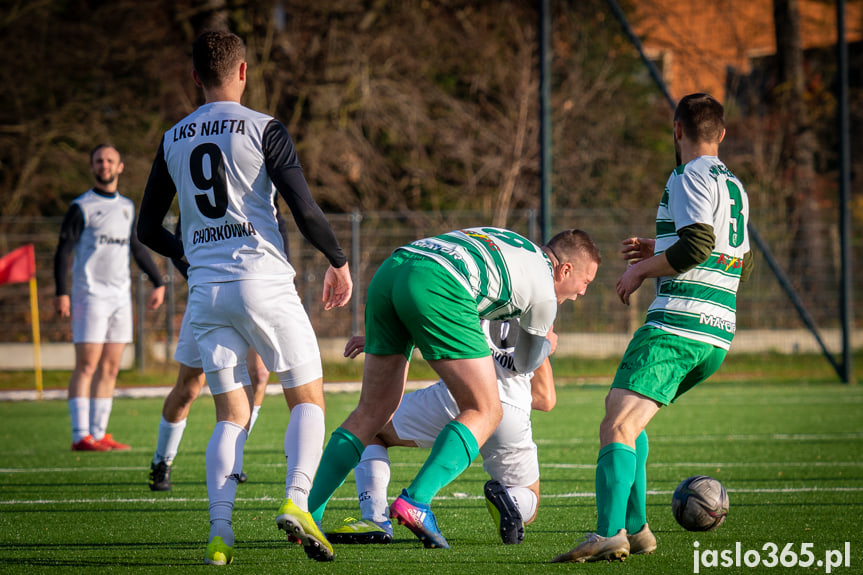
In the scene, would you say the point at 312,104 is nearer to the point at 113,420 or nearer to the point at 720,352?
the point at 113,420

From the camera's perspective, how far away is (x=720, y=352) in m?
4.43

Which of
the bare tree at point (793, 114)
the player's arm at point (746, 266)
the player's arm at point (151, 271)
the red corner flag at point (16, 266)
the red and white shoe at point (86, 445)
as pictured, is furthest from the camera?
the bare tree at point (793, 114)

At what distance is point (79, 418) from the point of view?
8539 mm

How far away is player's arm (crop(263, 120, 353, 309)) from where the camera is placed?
4.16 meters

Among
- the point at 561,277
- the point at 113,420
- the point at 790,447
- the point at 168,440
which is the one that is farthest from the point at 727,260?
the point at 113,420

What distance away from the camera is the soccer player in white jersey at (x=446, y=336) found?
4.08 m

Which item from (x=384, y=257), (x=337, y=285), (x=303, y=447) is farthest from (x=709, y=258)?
(x=384, y=257)

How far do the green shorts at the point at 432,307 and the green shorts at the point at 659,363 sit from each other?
2.12ft

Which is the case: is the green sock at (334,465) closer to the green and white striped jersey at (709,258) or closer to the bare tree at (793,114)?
the green and white striped jersey at (709,258)

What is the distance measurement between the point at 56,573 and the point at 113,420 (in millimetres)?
7462

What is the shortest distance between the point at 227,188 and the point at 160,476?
9.50 ft

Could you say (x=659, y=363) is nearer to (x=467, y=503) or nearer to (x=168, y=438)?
(x=467, y=503)

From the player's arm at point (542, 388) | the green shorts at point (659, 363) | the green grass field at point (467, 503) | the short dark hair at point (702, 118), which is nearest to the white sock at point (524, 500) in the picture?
the green grass field at point (467, 503)

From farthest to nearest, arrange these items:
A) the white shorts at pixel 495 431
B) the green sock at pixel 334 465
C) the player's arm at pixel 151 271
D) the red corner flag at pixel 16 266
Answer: the red corner flag at pixel 16 266
the player's arm at pixel 151 271
the white shorts at pixel 495 431
the green sock at pixel 334 465
